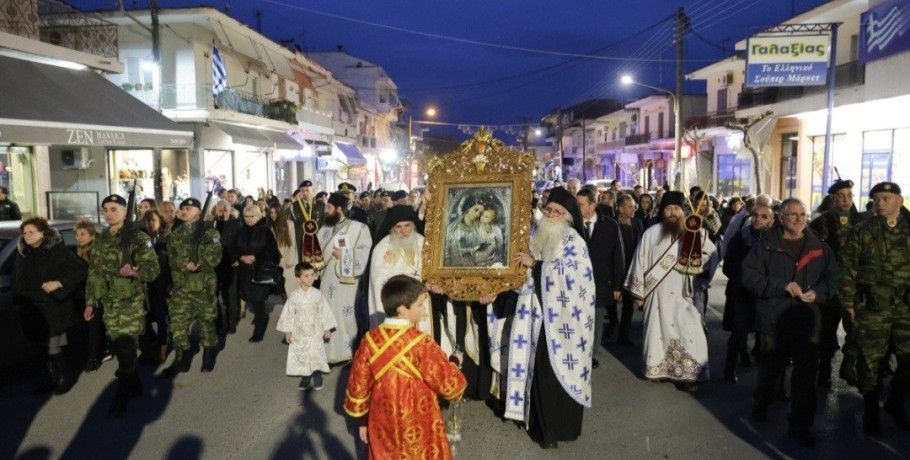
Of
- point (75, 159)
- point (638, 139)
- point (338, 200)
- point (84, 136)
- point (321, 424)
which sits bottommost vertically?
point (321, 424)

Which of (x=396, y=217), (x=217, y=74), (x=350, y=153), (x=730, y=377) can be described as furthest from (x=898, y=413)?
(x=350, y=153)

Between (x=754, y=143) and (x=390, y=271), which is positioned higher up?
(x=754, y=143)

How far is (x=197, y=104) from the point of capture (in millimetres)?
22578

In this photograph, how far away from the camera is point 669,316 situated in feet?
21.4

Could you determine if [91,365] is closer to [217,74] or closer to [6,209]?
[6,209]

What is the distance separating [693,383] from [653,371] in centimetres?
38

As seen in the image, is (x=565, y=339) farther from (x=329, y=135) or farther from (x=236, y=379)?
(x=329, y=135)

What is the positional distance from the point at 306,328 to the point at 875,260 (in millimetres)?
5005

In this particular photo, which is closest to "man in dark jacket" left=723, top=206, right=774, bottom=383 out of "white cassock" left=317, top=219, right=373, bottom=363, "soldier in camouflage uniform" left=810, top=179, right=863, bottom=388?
"soldier in camouflage uniform" left=810, top=179, right=863, bottom=388

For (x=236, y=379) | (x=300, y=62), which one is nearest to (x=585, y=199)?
(x=236, y=379)

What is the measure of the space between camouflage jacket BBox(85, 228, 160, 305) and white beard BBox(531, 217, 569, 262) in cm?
357

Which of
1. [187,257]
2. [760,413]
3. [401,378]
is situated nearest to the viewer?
[401,378]

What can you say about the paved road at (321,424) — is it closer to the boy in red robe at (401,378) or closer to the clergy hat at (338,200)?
the boy in red robe at (401,378)

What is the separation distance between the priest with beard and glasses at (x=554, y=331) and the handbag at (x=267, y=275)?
170 inches
